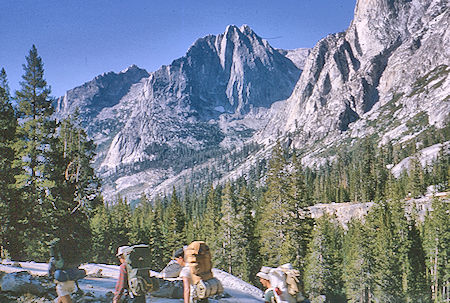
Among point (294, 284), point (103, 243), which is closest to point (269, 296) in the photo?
point (294, 284)

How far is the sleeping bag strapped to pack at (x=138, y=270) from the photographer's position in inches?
259

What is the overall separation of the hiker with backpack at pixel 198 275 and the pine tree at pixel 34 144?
620 inches

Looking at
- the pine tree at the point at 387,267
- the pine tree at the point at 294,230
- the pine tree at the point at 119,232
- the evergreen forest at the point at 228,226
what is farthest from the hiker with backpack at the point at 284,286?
the pine tree at the point at 119,232

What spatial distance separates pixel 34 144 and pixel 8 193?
312cm

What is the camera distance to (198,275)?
16.8 feet

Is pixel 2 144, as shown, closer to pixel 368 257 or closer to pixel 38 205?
pixel 38 205

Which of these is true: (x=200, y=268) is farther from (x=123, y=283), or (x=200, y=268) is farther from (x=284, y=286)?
(x=123, y=283)

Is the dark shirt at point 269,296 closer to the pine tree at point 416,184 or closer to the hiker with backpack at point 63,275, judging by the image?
the hiker with backpack at point 63,275

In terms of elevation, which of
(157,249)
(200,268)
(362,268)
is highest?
(200,268)

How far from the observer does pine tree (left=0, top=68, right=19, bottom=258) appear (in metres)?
17.5

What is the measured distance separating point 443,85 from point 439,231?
17857 centimetres

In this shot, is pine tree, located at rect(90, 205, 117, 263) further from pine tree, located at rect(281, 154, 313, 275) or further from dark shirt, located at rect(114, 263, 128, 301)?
dark shirt, located at rect(114, 263, 128, 301)

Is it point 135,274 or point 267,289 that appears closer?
point 267,289

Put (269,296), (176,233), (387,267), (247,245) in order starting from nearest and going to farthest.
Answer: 1. (269,296)
2. (247,245)
3. (387,267)
4. (176,233)
